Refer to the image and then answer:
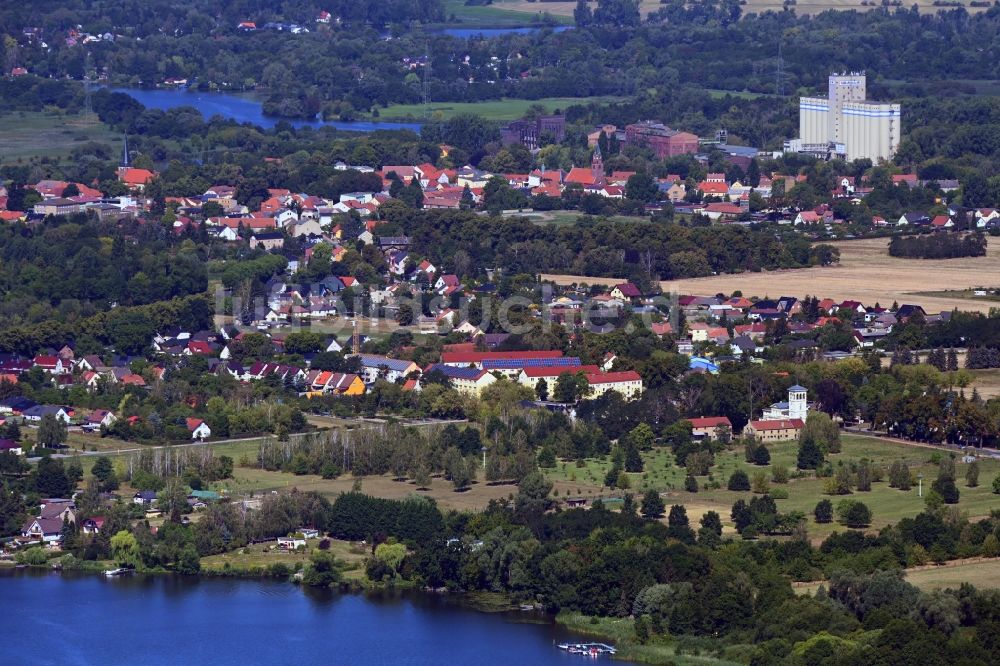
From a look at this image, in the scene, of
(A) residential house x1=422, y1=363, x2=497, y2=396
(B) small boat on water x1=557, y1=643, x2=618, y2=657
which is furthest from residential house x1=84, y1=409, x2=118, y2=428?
(B) small boat on water x1=557, y1=643, x2=618, y2=657

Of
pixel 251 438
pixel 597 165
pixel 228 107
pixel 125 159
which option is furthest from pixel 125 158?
pixel 251 438

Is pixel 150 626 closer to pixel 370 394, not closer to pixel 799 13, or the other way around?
pixel 370 394

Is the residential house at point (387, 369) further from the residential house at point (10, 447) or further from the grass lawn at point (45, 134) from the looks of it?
the grass lawn at point (45, 134)

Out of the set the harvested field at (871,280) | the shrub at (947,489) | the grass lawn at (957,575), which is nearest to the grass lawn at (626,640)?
the grass lawn at (957,575)

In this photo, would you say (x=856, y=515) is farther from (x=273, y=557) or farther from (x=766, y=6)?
(x=766, y=6)

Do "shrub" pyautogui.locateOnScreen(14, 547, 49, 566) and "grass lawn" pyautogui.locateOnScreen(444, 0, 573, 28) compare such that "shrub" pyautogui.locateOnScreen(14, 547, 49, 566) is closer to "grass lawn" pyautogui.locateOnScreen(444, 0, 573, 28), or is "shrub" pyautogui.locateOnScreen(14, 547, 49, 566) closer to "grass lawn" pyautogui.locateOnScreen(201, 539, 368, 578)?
"grass lawn" pyautogui.locateOnScreen(201, 539, 368, 578)

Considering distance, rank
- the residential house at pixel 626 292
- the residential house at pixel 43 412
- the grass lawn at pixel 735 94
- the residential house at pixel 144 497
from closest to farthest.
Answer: the residential house at pixel 144 497, the residential house at pixel 43 412, the residential house at pixel 626 292, the grass lawn at pixel 735 94
